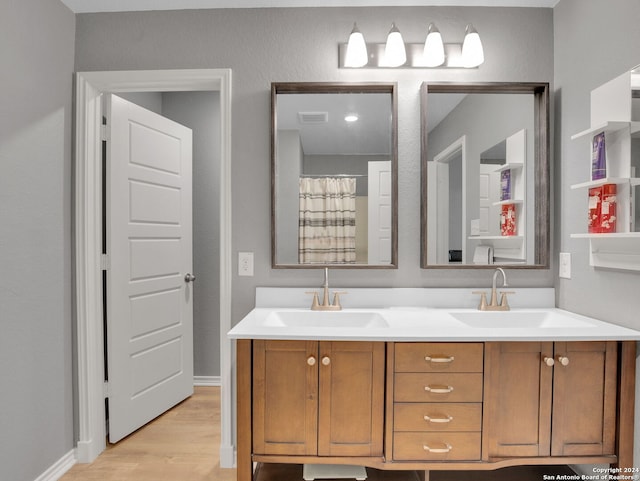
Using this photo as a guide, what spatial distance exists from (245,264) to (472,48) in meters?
1.54

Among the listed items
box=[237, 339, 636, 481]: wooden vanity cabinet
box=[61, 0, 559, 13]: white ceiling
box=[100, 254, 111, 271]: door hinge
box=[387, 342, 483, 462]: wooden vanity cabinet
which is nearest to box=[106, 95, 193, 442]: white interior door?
box=[100, 254, 111, 271]: door hinge

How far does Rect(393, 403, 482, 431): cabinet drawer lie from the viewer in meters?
1.52

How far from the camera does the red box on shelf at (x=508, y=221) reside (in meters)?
2.04

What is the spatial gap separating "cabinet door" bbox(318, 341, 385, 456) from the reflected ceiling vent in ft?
3.71

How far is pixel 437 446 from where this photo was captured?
1516mm

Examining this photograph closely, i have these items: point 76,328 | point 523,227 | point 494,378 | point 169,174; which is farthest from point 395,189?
point 76,328

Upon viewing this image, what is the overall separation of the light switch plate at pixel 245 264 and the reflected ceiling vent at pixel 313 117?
741mm

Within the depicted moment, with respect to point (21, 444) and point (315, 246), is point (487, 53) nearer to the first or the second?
point (315, 246)

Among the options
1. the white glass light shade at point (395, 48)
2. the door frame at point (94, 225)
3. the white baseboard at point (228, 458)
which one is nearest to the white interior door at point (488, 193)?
the white glass light shade at point (395, 48)

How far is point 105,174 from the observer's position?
2.23m

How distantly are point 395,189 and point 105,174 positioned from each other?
1604 mm

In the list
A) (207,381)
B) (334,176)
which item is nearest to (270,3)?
(334,176)

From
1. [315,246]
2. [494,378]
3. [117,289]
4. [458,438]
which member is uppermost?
[315,246]

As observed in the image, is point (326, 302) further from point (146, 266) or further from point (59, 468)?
point (59, 468)
